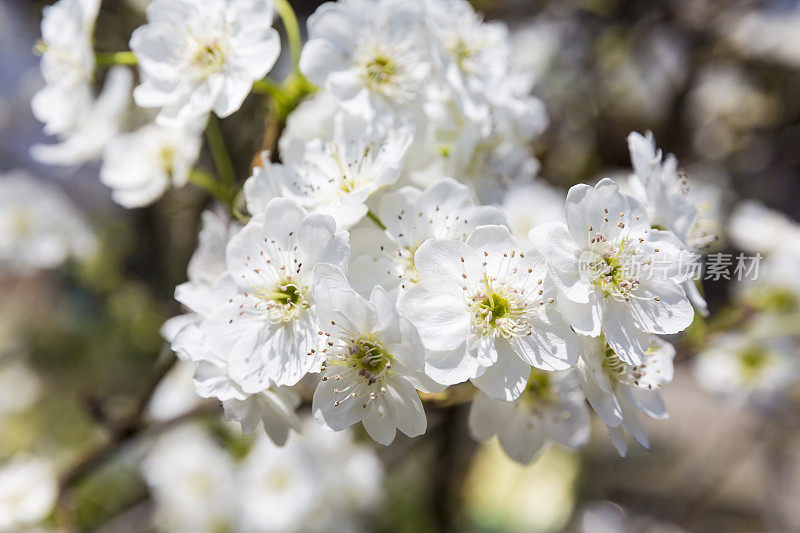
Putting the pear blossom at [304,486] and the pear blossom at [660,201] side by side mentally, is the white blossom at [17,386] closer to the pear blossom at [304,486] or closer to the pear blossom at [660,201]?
the pear blossom at [304,486]

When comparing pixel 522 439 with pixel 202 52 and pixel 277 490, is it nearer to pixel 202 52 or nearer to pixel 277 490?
pixel 202 52

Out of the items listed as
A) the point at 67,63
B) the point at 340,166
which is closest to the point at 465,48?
the point at 340,166

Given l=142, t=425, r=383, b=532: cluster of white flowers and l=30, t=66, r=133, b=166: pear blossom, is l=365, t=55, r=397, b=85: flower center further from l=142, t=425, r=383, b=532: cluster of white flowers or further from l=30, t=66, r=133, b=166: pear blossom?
l=142, t=425, r=383, b=532: cluster of white flowers

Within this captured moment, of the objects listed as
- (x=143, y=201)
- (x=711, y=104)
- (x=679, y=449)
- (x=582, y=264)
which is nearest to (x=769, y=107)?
(x=711, y=104)

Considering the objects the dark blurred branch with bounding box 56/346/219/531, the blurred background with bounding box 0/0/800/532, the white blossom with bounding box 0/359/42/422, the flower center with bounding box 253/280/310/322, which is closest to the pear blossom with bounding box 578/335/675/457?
the flower center with bounding box 253/280/310/322

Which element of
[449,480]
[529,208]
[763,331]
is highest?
[529,208]

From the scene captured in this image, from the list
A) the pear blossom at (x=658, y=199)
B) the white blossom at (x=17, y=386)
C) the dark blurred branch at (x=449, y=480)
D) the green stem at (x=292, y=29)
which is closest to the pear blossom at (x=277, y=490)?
the dark blurred branch at (x=449, y=480)
